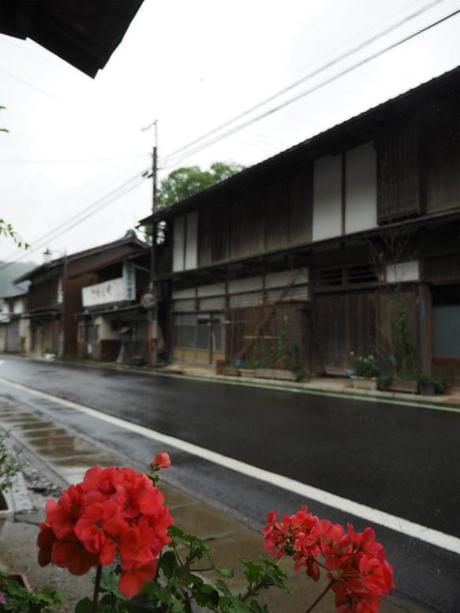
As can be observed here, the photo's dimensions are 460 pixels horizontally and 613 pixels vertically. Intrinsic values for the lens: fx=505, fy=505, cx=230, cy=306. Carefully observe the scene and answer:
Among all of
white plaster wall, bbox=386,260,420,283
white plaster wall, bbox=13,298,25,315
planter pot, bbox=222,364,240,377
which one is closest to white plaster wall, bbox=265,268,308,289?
planter pot, bbox=222,364,240,377

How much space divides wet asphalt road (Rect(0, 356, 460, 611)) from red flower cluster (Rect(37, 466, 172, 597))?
246 cm

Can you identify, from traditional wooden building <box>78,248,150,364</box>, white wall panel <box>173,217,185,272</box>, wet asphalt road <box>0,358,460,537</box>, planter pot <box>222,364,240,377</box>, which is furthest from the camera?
traditional wooden building <box>78,248,150,364</box>

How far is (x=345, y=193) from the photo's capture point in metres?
15.9

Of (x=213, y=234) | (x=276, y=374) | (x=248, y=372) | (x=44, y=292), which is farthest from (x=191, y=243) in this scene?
(x=44, y=292)

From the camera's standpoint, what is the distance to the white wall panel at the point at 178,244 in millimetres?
A: 24375

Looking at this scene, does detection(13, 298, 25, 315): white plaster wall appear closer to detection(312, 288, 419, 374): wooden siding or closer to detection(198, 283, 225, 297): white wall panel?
detection(198, 283, 225, 297): white wall panel

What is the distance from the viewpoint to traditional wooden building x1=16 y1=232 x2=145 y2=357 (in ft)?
133

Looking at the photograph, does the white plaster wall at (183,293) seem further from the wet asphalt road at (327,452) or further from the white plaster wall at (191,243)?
the wet asphalt road at (327,452)

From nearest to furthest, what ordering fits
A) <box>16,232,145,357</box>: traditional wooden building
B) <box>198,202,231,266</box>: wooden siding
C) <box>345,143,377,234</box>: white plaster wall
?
<box>345,143,377,234</box>: white plaster wall
<box>198,202,231,266</box>: wooden siding
<box>16,232,145,357</box>: traditional wooden building

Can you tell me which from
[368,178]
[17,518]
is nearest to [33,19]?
[17,518]

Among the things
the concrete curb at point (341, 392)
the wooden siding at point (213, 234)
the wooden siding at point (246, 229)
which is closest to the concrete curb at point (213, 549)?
the concrete curb at point (341, 392)

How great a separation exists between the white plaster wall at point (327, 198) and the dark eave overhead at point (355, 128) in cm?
43

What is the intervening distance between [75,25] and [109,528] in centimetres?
296

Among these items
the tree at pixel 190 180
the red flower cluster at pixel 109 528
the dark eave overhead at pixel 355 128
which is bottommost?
the red flower cluster at pixel 109 528
